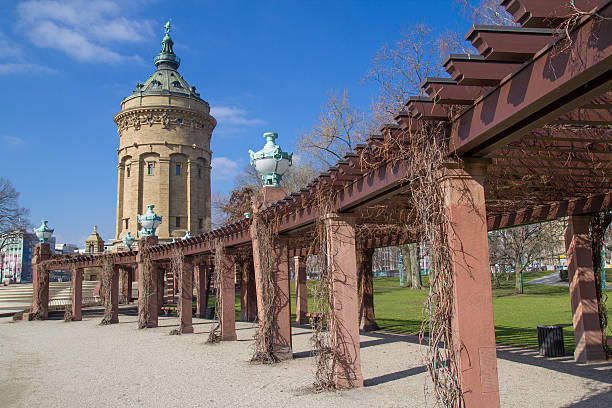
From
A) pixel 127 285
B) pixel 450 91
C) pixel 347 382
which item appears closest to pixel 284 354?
pixel 347 382

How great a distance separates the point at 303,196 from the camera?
8.62 meters

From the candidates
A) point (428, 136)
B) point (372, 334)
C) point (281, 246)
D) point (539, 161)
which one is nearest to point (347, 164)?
point (428, 136)

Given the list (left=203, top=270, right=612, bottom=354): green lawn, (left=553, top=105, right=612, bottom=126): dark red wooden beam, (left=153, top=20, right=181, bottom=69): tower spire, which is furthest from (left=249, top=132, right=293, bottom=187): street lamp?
(left=153, top=20, right=181, bottom=69): tower spire

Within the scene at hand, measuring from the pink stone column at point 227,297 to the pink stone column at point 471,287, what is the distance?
10225 mm

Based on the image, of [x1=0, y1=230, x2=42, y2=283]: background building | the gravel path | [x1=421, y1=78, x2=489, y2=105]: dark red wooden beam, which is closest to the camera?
[x1=421, y1=78, x2=489, y2=105]: dark red wooden beam

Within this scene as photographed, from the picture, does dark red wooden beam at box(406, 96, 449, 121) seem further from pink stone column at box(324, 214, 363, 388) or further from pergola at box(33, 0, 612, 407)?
pink stone column at box(324, 214, 363, 388)

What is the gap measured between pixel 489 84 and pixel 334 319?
5.05 meters

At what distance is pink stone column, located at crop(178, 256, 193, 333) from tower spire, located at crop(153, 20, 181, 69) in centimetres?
4440

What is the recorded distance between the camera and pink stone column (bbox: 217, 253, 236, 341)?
1414 centimetres

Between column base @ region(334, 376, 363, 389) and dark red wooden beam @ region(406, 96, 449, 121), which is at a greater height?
dark red wooden beam @ region(406, 96, 449, 121)

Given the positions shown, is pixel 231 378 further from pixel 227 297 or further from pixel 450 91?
pixel 450 91

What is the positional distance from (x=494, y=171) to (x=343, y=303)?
3158mm

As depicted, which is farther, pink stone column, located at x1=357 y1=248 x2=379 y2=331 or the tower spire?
the tower spire

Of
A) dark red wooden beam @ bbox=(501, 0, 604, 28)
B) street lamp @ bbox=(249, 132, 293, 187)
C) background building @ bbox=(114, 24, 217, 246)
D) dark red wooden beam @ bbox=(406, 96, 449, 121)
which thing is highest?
background building @ bbox=(114, 24, 217, 246)
